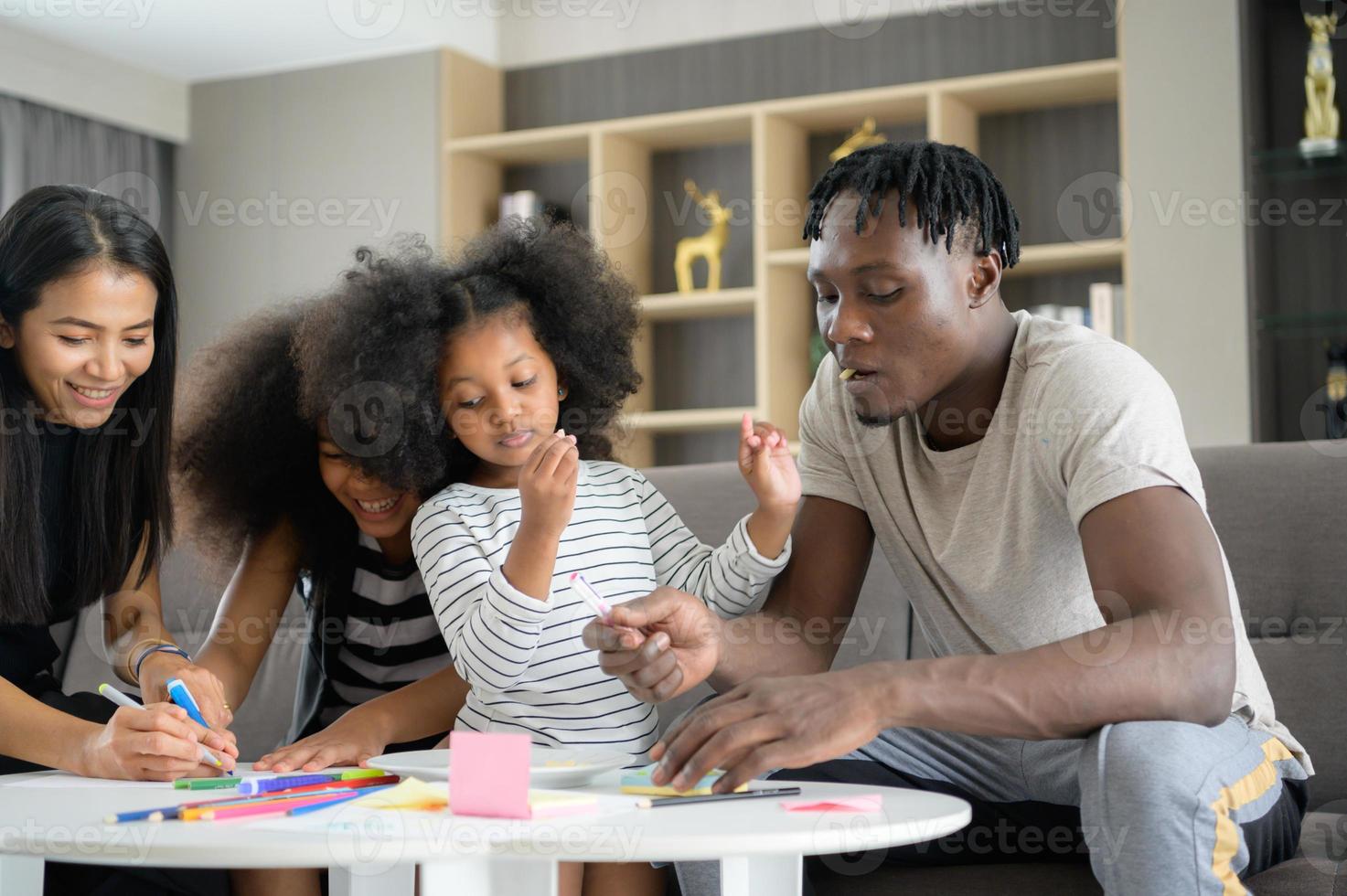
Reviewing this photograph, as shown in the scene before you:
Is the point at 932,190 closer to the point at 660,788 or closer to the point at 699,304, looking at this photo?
the point at 660,788

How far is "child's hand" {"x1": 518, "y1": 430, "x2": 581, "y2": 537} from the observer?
1354 mm

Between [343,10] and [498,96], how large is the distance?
2.28 feet

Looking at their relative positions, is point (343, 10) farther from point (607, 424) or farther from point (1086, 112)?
point (607, 424)

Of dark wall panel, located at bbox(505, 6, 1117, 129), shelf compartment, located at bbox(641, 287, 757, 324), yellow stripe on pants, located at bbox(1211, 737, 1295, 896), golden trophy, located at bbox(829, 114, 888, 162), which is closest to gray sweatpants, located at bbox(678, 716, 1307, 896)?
yellow stripe on pants, located at bbox(1211, 737, 1295, 896)

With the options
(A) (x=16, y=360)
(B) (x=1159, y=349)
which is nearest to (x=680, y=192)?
(B) (x=1159, y=349)

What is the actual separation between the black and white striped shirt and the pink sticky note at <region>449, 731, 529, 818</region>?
80 centimetres

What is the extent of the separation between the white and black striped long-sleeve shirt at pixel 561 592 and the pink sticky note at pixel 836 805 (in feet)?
1.30

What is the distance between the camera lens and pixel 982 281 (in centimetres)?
160

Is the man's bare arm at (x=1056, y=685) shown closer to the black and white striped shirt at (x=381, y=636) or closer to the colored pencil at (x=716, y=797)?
the colored pencil at (x=716, y=797)

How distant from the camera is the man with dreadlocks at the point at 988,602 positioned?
1156 millimetres

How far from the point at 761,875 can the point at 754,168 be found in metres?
3.51

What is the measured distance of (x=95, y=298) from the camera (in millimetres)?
1634

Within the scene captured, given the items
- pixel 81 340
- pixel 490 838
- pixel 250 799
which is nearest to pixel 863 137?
pixel 81 340

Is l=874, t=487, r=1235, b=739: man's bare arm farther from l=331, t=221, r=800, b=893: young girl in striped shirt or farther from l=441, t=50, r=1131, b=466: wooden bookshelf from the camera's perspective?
l=441, t=50, r=1131, b=466: wooden bookshelf
